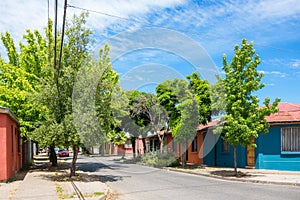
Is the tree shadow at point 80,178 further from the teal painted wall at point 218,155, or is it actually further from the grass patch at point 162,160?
the grass patch at point 162,160

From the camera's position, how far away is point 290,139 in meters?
19.8

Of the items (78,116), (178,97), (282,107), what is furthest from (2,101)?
(282,107)

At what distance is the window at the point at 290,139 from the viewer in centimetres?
1962

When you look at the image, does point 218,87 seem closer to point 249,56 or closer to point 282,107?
point 249,56

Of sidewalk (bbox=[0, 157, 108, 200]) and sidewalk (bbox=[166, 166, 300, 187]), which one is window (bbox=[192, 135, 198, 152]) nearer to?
sidewalk (bbox=[166, 166, 300, 187])

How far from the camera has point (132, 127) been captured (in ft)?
116

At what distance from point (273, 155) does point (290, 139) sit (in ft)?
4.61

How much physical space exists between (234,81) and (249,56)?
1625mm

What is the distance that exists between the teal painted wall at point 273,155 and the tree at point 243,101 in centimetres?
308

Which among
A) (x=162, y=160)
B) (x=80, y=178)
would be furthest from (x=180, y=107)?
(x=80, y=178)

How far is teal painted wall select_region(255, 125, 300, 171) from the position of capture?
769 inches

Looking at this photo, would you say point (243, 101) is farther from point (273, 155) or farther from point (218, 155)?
point (218, 155)

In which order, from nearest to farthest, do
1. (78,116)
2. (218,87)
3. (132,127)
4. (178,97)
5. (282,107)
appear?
(78,116) < (218,87) < (282,107) < (178,97) < (132,127)

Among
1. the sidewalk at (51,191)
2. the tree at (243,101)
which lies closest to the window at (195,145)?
the tree at (243,101)
